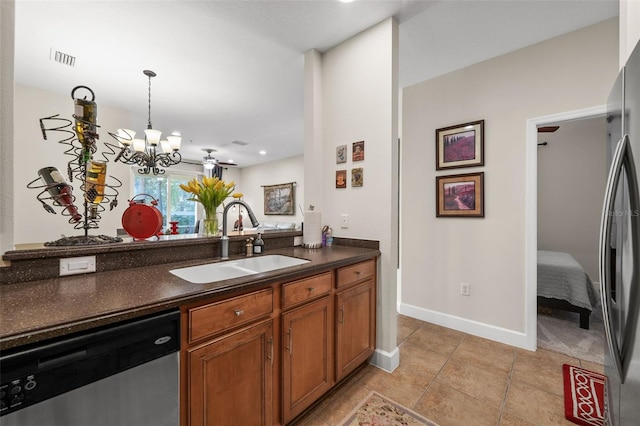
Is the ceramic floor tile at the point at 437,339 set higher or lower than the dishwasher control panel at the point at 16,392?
lower

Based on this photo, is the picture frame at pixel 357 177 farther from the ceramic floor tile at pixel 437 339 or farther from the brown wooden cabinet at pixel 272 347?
the ceramic floor tile at pixel 437 339

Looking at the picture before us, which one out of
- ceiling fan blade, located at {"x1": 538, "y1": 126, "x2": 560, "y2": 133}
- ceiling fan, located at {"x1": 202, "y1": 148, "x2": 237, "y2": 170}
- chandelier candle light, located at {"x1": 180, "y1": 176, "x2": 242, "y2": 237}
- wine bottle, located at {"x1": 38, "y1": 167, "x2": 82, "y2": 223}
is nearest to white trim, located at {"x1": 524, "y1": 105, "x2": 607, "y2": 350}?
ceiling fan blade, located at {"x1": 538, "y1": 126, "x2": 560, "y2": 133}

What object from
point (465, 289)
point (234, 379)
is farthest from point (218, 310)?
point (465, 289)

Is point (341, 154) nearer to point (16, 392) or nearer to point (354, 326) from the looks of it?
point (354, 326)

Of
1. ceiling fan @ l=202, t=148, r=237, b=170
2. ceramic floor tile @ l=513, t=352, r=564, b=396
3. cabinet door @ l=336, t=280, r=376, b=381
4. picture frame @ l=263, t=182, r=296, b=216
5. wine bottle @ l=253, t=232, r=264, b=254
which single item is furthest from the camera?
picture frame @ l=263, t=182, r=296, b=216

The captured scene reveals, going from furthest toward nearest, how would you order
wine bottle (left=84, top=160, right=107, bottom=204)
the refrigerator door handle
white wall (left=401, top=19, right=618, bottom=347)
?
1. white wall (left=401, top=19, right=618, bottom=347)
2. wine bottle (left=84, top=160, right=107, bottom=204)
3. the refrigerator door handle

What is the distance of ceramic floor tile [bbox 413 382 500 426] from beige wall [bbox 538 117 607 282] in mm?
3732

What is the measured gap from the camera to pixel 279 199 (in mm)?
7848

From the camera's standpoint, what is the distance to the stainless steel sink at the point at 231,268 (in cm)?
154

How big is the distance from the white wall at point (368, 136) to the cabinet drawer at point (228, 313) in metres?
1.15

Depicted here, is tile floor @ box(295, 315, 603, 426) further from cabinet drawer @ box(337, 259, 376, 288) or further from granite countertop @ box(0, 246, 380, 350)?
granite countertop @ box(0, 246, 380, 350)

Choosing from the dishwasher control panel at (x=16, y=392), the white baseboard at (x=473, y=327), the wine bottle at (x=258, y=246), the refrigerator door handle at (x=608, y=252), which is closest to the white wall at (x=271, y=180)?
the white baseboard at (x=473, y=327)

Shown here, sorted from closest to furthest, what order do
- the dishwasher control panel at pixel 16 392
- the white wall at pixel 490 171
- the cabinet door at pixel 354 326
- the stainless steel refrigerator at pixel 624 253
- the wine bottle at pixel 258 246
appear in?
the dishwasher control panel at pixel 16 392, the stainless steel refrigerator at pixel 624 253, the cabinet door at pixel 354 326, the wine bottle at pixel 258 246, the white wall at pixel 490 171

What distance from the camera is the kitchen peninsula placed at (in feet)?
2.87
